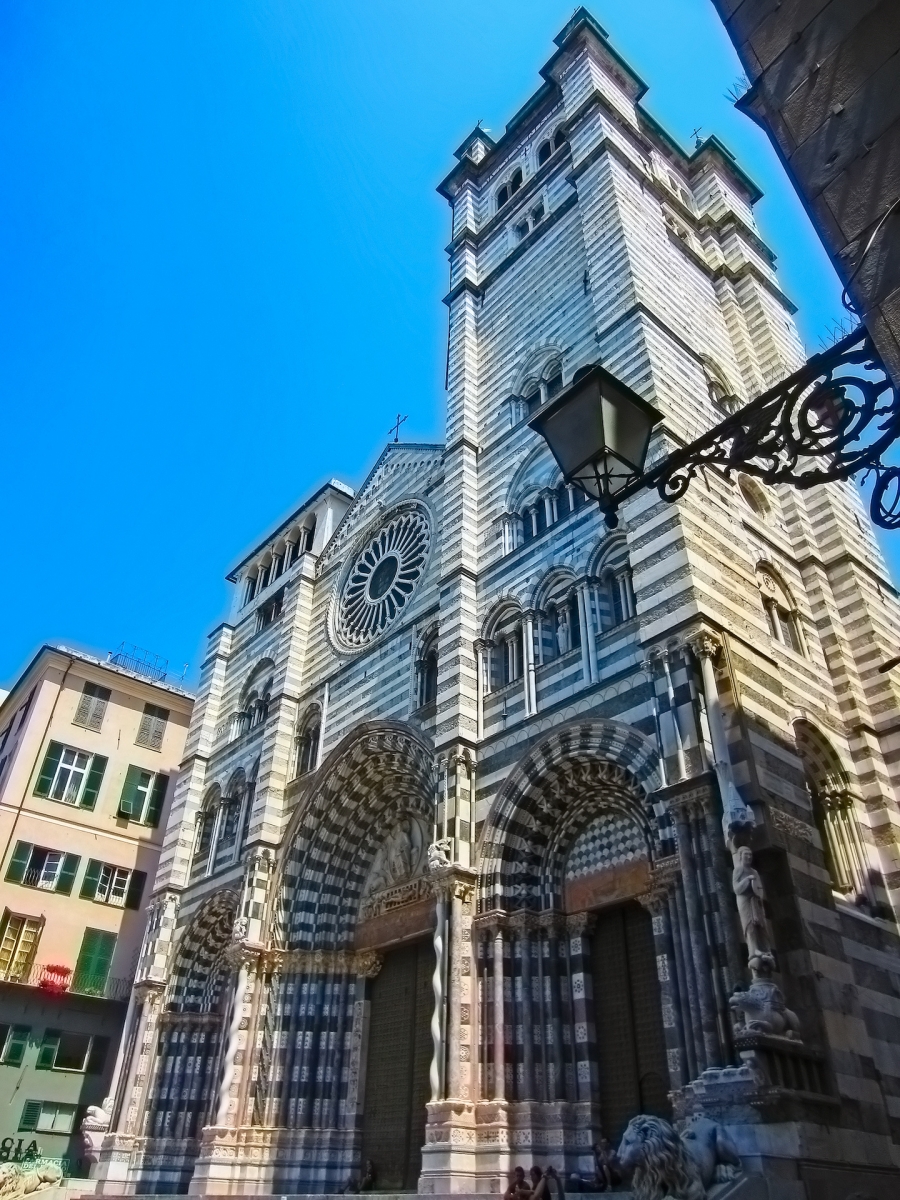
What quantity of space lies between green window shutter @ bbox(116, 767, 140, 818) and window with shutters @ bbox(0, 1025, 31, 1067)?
6354 mm

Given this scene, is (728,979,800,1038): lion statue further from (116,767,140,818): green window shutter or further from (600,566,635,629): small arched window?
(116,767,140,818): green window shutter

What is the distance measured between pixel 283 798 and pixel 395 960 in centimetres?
498

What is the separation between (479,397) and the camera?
70.6ft

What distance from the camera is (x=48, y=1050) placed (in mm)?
22516

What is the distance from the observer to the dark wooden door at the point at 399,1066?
15.2 metres

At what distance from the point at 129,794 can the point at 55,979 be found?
596cm

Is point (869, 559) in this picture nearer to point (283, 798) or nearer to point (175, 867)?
point (283, 798)

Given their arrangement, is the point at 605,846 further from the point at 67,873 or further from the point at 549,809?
the point at 67,873

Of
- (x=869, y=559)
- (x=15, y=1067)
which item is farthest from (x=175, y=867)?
(x=869, y=559)

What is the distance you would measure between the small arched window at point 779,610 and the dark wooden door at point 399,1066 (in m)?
8.48

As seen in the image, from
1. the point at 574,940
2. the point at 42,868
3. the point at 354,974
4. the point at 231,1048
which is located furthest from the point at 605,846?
the point at 42,868

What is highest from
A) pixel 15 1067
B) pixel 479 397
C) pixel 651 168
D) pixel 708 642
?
pixel 651 168

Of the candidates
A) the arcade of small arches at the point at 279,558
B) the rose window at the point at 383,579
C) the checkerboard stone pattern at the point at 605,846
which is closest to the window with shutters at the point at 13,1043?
the rose window at the point at 383,579

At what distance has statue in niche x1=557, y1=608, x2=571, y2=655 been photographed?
15172 millimetres
